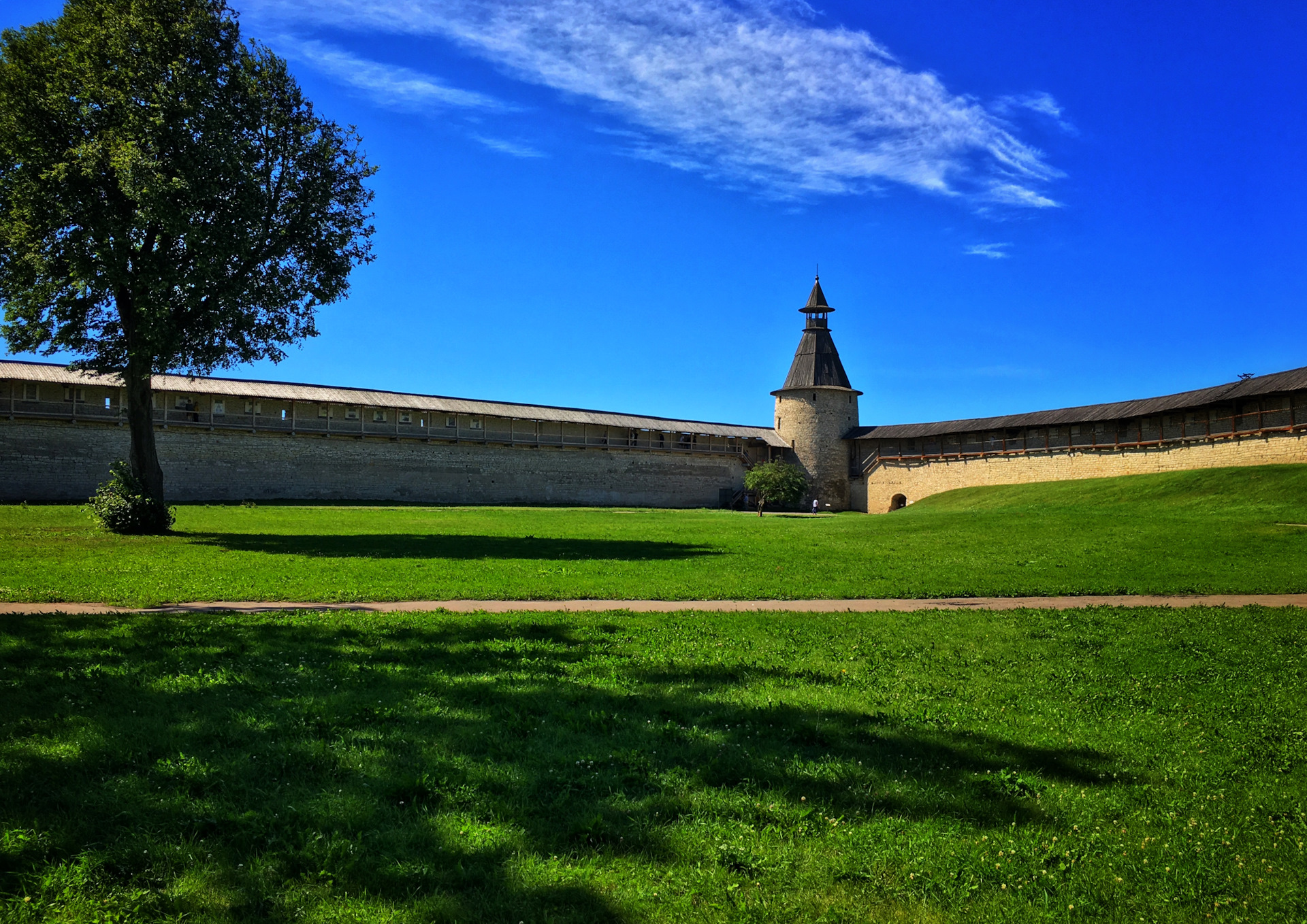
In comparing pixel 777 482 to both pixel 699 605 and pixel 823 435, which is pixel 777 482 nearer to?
pixel 823 435

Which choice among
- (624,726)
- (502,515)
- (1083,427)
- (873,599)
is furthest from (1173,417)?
(624,726)

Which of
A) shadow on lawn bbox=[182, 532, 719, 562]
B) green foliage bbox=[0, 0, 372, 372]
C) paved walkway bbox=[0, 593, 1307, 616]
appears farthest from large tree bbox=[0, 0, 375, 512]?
paved walkway bbox=[0, 593, 1307, 616]

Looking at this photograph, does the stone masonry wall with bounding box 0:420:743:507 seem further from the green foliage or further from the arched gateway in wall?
the green foliage

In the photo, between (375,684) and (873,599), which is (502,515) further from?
(375,684)

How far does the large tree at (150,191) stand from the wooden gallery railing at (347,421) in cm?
1782

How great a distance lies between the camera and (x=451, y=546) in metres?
18.5

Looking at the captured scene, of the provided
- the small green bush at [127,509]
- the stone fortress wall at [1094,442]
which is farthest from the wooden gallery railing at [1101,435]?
the small green bush at [127,509]

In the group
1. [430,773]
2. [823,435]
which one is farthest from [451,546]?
[823,435]

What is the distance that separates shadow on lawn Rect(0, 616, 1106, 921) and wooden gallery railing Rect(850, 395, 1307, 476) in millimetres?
37851

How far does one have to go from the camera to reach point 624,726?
4.95 metres

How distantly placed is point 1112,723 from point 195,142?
71.1 ft

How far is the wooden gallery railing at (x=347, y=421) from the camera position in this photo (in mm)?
35938

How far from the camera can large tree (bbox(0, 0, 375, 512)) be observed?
18.7 metres

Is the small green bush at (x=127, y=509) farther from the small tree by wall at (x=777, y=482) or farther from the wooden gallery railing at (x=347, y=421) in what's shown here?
the small tree by wall at (x=777, y=482)
